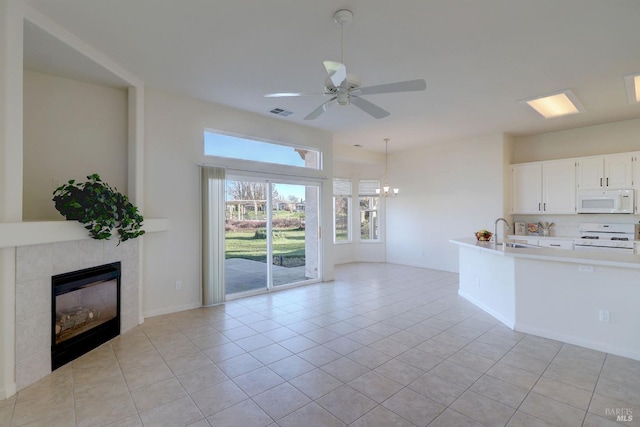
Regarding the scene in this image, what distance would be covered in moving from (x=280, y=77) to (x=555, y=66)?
3339mm

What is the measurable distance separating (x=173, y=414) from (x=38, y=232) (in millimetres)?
1999

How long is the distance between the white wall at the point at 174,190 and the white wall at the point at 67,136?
1.16 ft

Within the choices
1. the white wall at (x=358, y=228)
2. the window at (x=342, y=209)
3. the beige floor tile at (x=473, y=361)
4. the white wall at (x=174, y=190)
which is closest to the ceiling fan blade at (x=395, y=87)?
the beige floor tile at (x=473, y=361)

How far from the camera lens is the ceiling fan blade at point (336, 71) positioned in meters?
2.24

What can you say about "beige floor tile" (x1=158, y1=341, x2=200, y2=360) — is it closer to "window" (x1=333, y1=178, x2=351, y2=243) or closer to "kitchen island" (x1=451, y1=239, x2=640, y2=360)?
"kitchen island" (x1=451, y1=239, x2=640, y2=360)

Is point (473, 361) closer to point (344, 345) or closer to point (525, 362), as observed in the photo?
point (525, 362)

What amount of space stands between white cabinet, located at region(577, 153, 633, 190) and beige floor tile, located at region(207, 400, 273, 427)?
691 centimetres

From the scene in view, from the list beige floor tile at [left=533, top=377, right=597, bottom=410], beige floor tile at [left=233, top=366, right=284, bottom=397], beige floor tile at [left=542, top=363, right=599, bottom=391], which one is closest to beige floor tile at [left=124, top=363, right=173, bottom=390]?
beige floor tile at [left=233, top=366, right=284, bottom=397]

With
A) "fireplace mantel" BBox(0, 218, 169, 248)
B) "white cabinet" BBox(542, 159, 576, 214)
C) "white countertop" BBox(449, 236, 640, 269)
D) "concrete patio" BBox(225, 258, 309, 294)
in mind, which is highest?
"white cabinet" BBox(542, 159, 576, 214)

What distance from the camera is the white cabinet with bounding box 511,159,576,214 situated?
5.96 meters

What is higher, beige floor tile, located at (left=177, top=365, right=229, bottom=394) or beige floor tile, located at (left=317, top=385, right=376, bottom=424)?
beige floor tile, located at (left=177, top=365, right=229, bottom=394)

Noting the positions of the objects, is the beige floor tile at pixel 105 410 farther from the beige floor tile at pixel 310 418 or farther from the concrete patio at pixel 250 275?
the concrete patio at pixel 250 275

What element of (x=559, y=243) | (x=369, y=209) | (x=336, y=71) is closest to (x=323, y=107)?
(x=336, y=71)

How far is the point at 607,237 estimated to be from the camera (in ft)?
18.6
